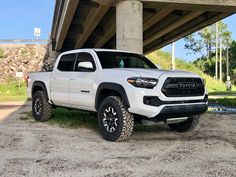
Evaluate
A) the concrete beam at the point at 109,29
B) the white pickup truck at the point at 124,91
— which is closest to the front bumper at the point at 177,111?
the white pickup truck at the point at 124,91

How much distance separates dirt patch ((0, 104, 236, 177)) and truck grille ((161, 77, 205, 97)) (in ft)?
3.26

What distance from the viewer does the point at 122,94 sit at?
693cm

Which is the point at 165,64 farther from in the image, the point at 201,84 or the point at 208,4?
the point at 201,84

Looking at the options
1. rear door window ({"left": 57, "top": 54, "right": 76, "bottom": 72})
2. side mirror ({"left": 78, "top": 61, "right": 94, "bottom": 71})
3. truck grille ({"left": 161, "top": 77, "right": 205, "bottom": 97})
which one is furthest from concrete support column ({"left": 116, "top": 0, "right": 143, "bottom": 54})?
truck grille ({"left": 161, "top": 77, "right": 205, "bottom": 97})

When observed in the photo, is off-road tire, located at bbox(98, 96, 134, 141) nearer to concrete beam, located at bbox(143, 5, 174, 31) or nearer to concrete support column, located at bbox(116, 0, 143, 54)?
concrete support column, located at bbox(116, 0, 143, 54)

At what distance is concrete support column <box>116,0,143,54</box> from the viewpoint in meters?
14.1

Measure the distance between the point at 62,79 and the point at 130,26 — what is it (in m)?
6.02

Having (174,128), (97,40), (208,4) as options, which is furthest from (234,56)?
(174,128)

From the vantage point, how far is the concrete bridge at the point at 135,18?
14.3 metres

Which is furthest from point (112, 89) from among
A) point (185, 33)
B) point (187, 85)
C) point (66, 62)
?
point (185, 33)

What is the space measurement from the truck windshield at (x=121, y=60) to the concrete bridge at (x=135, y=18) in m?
5.27

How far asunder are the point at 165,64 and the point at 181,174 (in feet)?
201

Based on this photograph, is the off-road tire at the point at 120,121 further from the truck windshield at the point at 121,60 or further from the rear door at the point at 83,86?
the truck windshield at the point at 121,60

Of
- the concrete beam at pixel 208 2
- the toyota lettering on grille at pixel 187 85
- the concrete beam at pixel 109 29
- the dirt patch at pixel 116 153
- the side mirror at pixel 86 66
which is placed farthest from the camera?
the concrete beam at pixel 109 29
